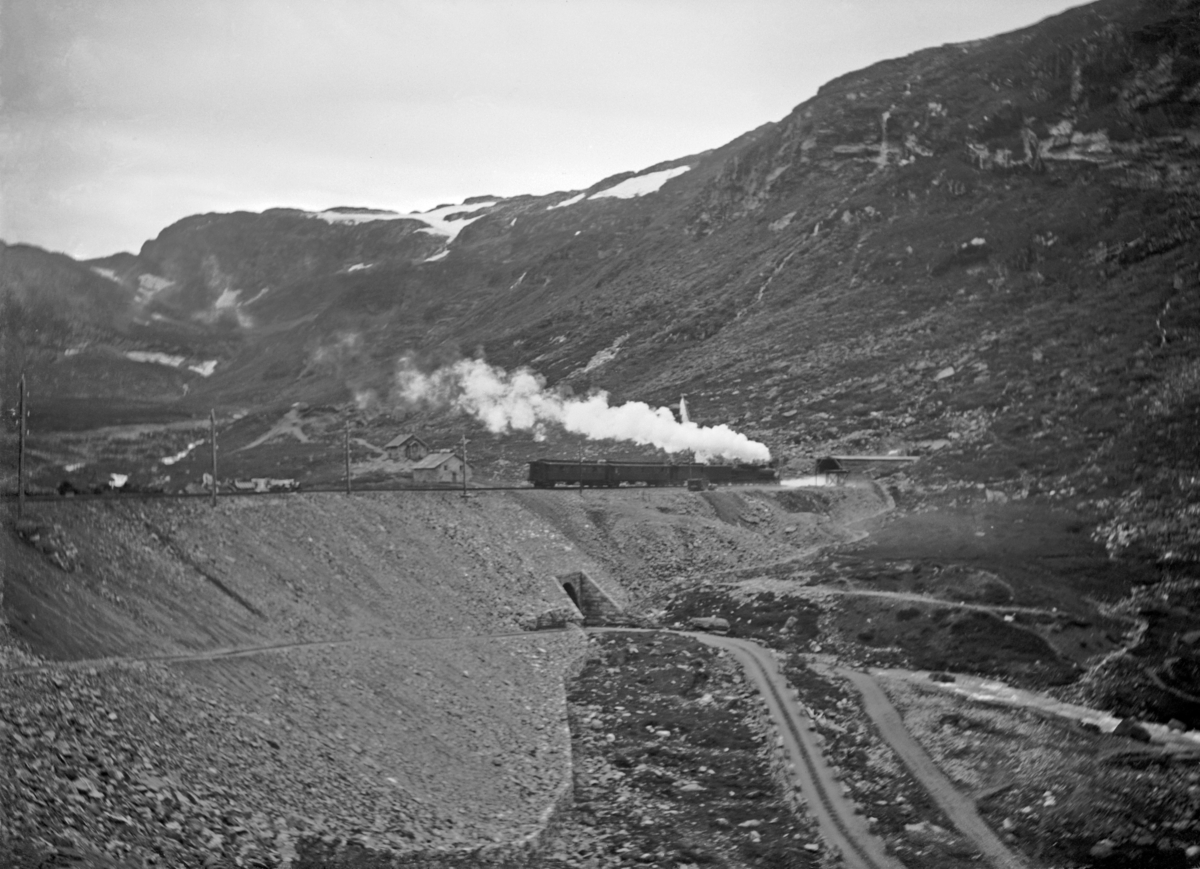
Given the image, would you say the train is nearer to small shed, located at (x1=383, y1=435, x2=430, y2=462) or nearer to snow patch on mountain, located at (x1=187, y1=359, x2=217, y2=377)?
small shed, located at (x1=383, y1=435, x2=430, y2=462)

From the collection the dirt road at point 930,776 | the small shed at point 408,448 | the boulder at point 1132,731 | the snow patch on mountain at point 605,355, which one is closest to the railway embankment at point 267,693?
the dirt road at point 930,776

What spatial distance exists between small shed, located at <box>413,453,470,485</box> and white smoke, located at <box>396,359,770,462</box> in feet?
82.6

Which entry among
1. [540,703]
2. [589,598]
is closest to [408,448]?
[589,598]

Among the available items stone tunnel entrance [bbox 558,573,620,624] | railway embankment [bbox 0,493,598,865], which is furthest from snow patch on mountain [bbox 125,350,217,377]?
railway embankment [bbox 0,493,598,865]

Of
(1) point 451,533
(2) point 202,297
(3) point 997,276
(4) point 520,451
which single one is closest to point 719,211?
(3) point 997,276

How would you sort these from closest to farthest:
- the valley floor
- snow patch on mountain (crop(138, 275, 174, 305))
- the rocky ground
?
the valley floor
the rocky ground
snow patch on mountain (crop(138, 275, 174, 305))

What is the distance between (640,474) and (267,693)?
171 ft

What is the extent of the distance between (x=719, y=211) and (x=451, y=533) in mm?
145185

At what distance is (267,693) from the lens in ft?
90.7

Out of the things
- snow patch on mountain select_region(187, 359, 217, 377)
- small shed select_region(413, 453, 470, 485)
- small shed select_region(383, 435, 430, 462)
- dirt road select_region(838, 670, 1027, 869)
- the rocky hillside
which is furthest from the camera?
snow patch on mountain select_region(187, 359, 217, 377)

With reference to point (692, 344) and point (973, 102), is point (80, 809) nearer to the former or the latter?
point (692, 344)

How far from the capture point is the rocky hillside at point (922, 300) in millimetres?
77812

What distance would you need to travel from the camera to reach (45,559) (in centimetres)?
2897

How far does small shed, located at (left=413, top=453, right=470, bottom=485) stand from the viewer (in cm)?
7644
